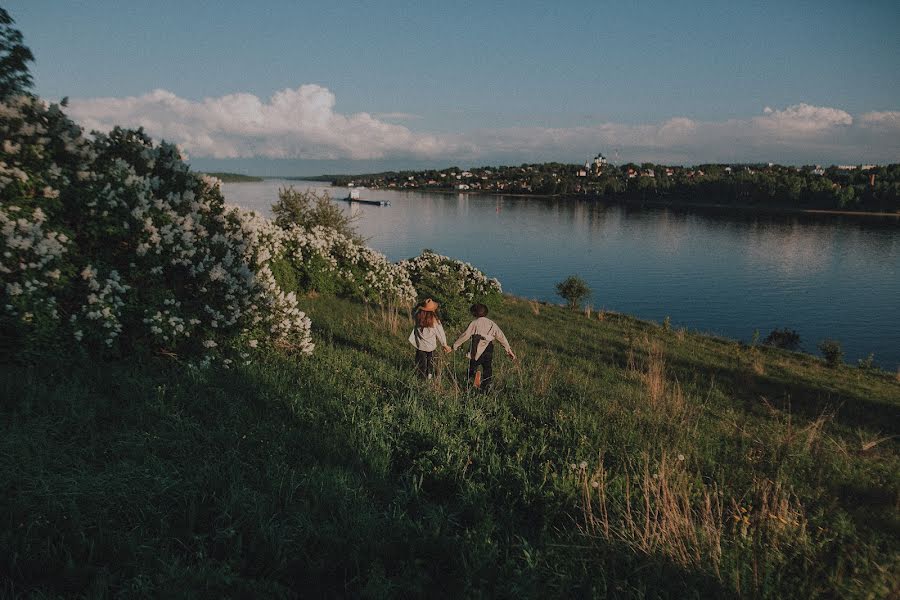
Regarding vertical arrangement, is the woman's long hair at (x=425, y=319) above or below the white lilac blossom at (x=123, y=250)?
below

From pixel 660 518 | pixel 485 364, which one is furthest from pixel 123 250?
pixel 660 518

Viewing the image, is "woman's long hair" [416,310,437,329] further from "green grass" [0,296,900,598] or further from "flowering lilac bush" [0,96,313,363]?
"flowering lilac bush" [0,96,313,363]

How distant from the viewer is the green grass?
3641mm

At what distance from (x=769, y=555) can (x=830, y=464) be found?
3.34 metres

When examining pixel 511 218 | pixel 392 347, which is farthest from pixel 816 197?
pixel 392 347

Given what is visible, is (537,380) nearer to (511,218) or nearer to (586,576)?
(586,576)

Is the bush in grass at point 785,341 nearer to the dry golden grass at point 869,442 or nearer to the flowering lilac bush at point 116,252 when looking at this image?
the dry golden grass at point 869,442

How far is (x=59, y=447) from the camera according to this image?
466cm

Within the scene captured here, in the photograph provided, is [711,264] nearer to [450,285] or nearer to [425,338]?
[450,285]

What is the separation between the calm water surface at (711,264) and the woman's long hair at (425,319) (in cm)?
492

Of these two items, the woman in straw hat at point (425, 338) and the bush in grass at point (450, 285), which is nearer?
the woman in straw hat at point (425, 338)

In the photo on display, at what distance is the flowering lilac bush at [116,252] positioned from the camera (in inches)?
249

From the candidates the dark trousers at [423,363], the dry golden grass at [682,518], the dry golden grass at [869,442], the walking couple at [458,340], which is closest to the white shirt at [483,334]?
the walking couple at [458,340]

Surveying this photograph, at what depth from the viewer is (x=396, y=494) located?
478cm
